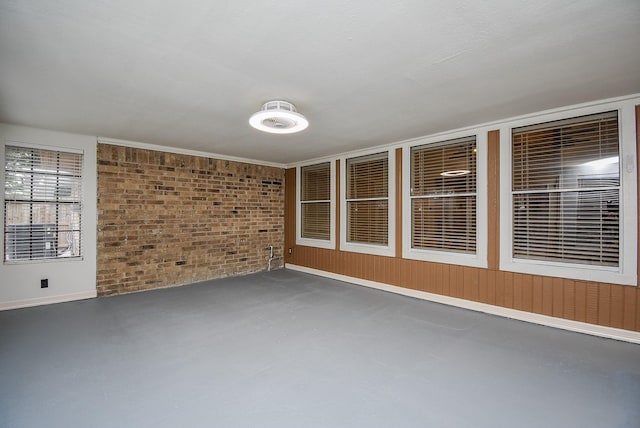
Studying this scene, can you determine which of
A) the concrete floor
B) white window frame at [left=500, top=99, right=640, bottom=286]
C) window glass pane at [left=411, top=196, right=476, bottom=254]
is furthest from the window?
white window frame at [left=500, top=99, right=640, bottom=286]

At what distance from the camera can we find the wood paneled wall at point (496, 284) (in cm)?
300

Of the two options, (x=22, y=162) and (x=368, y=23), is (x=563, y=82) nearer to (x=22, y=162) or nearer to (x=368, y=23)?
(x=368, y=23)

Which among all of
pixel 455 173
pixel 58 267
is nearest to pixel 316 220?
pixel 455 173

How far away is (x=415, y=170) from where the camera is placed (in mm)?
4629

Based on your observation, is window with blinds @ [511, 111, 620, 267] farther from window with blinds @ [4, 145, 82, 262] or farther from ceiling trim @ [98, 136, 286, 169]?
window with blinds @ [4, 145, 82, 262]

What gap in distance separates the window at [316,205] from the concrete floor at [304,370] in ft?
7.77

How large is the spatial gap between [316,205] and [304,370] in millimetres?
4182

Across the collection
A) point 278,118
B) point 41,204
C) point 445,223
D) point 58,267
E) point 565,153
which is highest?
point 278,118

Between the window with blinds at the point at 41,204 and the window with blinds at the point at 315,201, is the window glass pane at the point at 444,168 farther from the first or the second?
the window with blinds at the point at 41,204

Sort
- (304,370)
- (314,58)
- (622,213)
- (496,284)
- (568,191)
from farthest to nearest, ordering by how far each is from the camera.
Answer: (496,284) → (568,191) → (622,213) → (304,370) → (314,58)

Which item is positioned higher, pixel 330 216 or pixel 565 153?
pixel 565 153

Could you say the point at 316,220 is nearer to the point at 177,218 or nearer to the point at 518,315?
the point at 177,218

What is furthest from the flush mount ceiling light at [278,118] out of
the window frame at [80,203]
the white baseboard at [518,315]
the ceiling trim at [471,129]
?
the window frame at [80,203]

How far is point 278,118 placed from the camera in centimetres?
309
